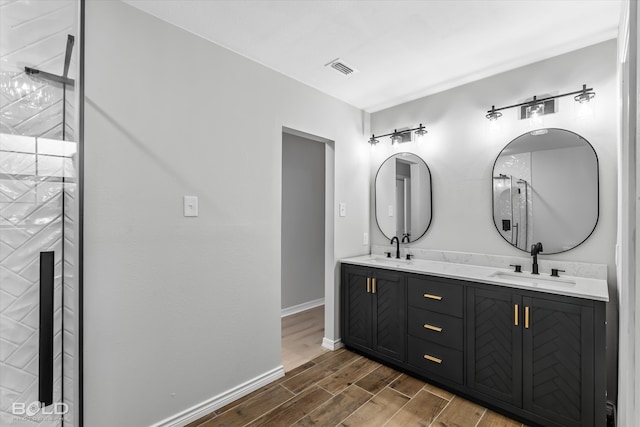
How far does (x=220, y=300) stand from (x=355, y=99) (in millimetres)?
2350

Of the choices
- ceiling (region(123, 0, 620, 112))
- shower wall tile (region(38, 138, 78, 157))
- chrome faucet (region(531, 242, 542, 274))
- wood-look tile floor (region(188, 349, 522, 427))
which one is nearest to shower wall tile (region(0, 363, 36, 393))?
shower wall tile (region(38, 138, 78, 157))

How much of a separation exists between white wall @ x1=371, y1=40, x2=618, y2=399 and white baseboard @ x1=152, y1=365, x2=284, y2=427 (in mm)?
1782

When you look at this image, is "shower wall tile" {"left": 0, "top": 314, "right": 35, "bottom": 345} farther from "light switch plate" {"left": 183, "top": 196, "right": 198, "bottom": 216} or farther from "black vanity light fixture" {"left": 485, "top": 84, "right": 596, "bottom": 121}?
"black vanity light fixture" {"left": 485, "top": 84, "right": 596, "bottom": 121}

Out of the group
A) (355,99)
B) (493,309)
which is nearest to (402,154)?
(355,99)

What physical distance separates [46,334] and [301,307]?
11.2ft

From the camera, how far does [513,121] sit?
2459mm

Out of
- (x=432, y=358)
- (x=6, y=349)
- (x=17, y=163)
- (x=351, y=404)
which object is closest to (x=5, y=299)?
(x=6, y=349)

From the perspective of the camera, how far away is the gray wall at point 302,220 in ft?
13.5

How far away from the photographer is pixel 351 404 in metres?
2.14

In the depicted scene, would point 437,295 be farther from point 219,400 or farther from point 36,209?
point 36,209

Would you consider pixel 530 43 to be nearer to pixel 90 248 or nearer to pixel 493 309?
pixel 493 309

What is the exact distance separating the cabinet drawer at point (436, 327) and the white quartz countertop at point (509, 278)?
12.9 inches

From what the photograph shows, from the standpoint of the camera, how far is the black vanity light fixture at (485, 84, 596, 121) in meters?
2.09

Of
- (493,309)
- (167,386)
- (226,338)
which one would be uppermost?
(493,309)
